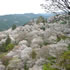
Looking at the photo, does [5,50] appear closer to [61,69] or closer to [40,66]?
[40,66]

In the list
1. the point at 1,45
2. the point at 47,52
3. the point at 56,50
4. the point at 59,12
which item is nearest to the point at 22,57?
the point at 47,52

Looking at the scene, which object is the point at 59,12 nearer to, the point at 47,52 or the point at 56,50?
the point at 56,50

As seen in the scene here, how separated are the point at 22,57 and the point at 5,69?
3.27 m

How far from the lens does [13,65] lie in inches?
869

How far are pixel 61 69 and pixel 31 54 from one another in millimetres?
12413

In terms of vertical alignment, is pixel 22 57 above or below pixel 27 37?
above

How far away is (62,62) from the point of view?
11352 mm

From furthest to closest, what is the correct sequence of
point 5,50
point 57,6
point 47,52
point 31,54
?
point 5,50
point 31,54
point 47,52
point 57,6

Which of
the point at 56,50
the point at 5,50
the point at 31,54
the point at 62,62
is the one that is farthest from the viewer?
the point at 5,50

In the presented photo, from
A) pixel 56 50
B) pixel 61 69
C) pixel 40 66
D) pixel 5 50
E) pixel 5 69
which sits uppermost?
pixel 61 69

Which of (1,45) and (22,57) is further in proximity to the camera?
(1,45)

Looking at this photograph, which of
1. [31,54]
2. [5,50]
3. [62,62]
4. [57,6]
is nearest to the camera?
[57,6]

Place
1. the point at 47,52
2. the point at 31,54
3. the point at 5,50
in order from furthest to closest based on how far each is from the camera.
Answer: the point at 5,50, the point at 31,54, the point at 47,52

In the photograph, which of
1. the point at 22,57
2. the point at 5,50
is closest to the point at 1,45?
the point at 5,50
